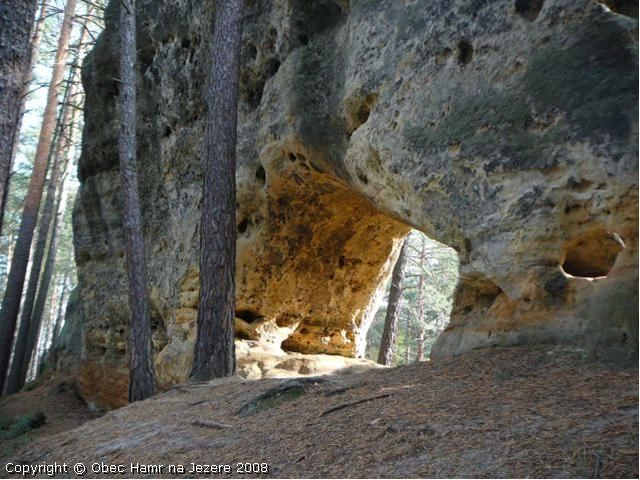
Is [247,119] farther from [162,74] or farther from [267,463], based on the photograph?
[267,463]

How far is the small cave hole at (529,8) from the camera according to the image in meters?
6.76

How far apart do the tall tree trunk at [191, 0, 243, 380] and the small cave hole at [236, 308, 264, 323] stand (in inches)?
120

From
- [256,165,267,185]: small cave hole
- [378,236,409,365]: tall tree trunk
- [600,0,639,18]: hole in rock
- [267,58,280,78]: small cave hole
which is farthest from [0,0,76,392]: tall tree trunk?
[600,0,639,18]: hole in rock

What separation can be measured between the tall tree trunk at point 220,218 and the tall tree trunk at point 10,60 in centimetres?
334

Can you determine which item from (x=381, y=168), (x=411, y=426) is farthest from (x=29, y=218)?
(x=411, y=426)

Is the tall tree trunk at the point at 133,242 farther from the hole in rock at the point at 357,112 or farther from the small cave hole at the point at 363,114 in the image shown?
the small cave hole at the point at 363,114

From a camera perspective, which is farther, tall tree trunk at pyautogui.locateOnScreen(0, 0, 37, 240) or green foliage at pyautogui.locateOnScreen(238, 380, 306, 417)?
green foliage at pyautogui.locateOnScreen(238, 380, 306, 417)

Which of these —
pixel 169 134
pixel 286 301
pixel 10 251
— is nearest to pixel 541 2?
pixel 286 301

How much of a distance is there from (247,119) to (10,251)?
97.1 ft

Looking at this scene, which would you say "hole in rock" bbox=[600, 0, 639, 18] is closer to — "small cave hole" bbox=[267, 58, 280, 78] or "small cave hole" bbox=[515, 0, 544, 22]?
"small cave hole" bbox=[515, 0, 544, 22]

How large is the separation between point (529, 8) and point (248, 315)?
26.0 feet

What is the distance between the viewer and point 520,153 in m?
6.51

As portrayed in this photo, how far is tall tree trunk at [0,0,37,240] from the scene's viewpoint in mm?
6020

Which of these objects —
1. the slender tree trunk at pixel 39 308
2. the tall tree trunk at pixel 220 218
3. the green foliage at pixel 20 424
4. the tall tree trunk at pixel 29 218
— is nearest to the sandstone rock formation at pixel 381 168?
the tall tree trunk at pixel 220 218
